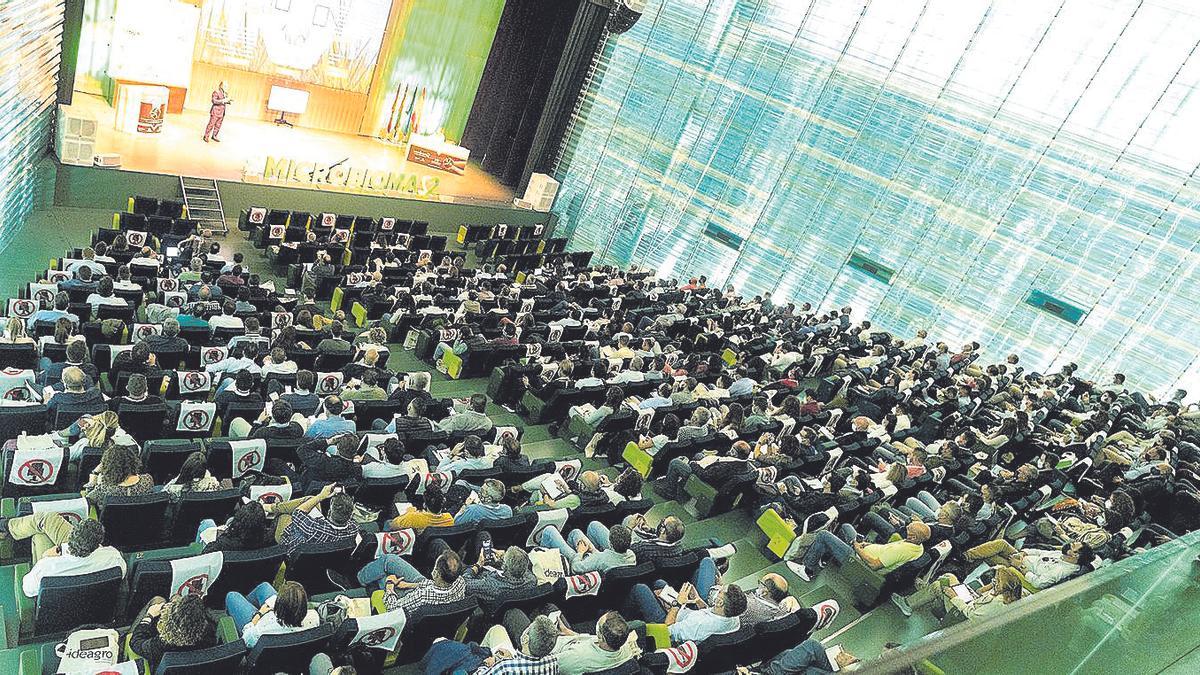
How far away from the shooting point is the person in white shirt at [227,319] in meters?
8.51

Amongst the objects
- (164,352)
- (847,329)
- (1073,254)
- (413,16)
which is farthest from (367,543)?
(413,16)

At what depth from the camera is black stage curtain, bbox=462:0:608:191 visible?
19.4 metres

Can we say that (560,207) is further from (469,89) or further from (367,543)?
(367,543)

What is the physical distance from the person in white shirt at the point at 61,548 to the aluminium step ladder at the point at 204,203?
31.3 feet

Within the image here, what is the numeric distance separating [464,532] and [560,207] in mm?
15312

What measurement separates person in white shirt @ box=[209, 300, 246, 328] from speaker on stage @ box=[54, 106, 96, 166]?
18.8 feet

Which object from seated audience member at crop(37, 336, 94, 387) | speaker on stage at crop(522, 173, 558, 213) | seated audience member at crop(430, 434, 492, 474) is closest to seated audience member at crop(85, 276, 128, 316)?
seated audience member at crop(37, 336, 94, 387)

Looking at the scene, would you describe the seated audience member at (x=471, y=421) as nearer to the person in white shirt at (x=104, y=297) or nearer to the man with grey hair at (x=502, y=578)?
the man with grey hair at (x=502, y=578)

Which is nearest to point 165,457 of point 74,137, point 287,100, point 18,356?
point 18,356

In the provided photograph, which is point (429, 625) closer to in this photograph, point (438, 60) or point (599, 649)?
point (599, 649)

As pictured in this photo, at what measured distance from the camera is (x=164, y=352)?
24.8 feet

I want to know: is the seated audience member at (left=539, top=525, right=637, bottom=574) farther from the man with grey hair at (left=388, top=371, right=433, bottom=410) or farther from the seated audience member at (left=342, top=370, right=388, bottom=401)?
the seated audience member at (left=342, top=370, right=388, bottom=401)

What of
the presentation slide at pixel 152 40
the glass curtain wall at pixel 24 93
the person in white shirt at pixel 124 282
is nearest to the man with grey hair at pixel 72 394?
the person in white shirt at pixel 124 282

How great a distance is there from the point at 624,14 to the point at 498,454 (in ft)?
47.8
